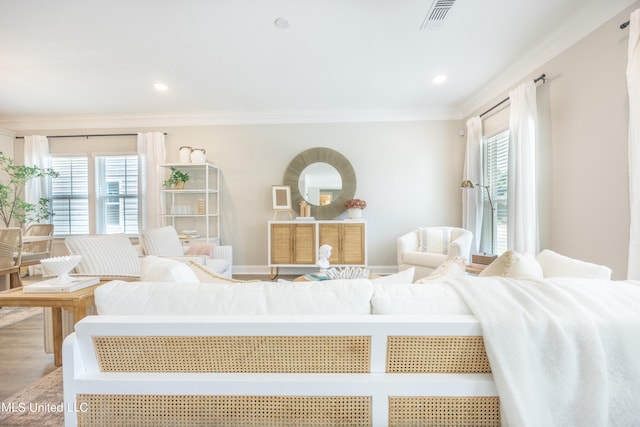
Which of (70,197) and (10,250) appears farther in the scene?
(70,197)

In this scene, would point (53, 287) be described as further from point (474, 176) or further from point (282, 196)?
point (474, 176)

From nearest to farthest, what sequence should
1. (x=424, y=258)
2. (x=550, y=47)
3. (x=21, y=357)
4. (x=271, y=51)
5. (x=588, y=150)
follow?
(x=21, y=357) → (x=588, y=150) → (x=550, y=47) → (x=271, y=51) → (x=424, y=258)

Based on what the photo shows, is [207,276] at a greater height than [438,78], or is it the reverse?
[438,78]

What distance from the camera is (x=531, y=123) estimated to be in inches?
104

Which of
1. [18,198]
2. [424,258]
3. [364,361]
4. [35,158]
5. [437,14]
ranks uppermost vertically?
[437,14]

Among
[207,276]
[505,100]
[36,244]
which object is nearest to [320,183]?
[505,100]

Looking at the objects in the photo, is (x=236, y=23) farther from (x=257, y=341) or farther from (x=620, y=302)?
(x=620, y=302)

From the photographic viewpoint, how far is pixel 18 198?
423 cm

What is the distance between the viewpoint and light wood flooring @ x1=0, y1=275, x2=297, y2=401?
172cm

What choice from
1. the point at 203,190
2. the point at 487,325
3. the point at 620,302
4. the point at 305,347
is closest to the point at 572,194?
the point at 620,302

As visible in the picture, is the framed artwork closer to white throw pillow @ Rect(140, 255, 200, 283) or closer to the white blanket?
white throw pillow @ Rect(140, 255, 200, 283)

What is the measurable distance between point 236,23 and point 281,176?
7.95 ft

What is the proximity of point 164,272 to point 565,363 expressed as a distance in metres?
1.43

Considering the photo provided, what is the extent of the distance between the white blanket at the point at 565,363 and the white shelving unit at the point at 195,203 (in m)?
4.15
